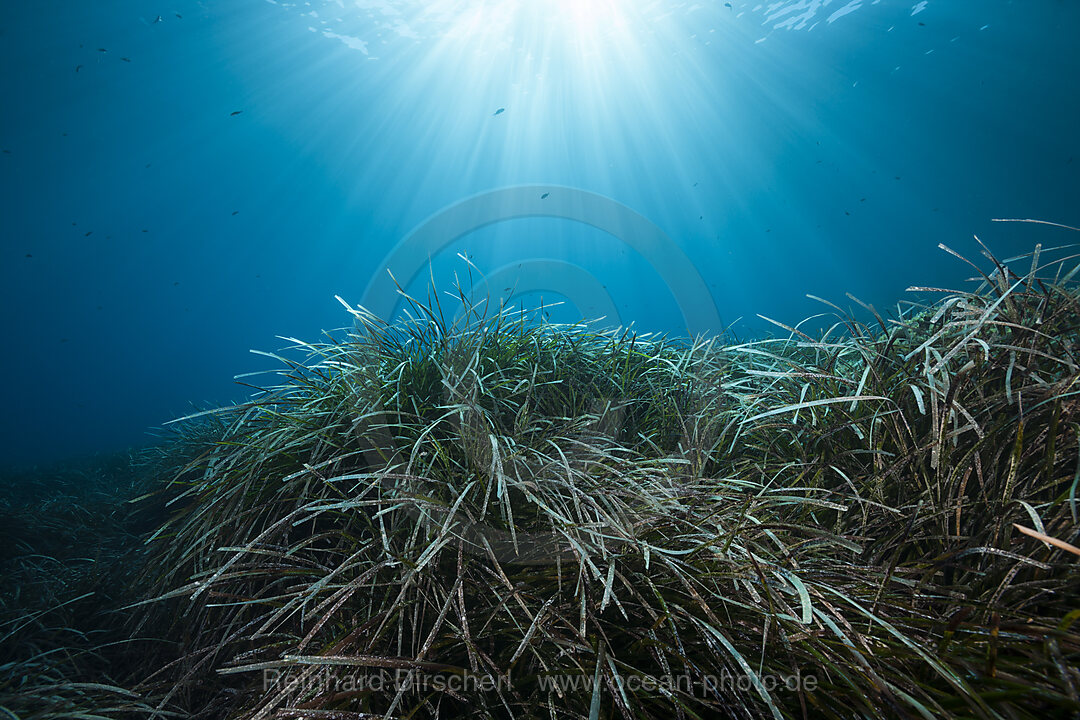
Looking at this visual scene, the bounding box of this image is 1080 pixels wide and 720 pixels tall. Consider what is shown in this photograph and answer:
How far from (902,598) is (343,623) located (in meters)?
1.06

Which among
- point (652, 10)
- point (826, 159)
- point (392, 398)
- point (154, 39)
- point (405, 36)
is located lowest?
point (826, 159)

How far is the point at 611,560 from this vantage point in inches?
33.4

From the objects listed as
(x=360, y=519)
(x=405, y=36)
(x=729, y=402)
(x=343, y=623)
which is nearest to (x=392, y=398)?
(x=360, y=519)

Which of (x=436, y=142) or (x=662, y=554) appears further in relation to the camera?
(x=436, y=142)

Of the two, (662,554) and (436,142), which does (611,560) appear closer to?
(662,554)

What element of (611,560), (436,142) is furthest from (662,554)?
(436,142)

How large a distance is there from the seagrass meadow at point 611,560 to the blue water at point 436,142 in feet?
6.17

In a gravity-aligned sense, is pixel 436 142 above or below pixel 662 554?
above

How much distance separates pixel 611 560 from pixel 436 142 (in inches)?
1807

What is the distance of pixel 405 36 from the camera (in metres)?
23.0

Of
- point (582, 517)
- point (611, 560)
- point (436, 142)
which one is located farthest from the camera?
point (436, 142)

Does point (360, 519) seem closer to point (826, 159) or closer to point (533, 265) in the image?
point (533, 265)

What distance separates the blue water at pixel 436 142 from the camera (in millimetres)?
21078

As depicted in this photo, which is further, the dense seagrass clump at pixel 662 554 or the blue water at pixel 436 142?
the blue water at pixel 436 142
